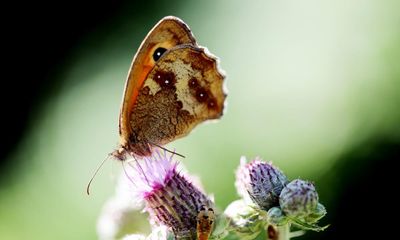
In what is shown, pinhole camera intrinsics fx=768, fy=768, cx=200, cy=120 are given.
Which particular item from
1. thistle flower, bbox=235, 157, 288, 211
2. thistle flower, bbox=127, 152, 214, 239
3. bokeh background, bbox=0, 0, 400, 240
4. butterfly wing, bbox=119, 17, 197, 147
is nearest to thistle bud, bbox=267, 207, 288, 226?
thistle flower, bbox=235, 157, 288, 211

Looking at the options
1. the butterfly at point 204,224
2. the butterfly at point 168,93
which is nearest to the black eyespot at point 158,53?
the butterfly at point 168,93

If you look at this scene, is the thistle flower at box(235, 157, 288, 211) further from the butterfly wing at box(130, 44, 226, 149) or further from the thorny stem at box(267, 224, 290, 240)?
the butterfly wing at box(130, 44, 226, 149)

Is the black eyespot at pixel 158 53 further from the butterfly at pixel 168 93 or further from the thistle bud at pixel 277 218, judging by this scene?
the thistle bud at pixel 277 218

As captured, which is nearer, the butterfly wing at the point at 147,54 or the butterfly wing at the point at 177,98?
the butterfly wing at the point at 147,54

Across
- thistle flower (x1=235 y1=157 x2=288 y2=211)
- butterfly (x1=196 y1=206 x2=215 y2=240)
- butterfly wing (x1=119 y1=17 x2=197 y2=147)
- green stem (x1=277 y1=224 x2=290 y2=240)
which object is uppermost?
butterfly wing (x1=119 y1=17 x2=197 y2=147)

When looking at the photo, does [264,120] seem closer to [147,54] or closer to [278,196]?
[147,54]

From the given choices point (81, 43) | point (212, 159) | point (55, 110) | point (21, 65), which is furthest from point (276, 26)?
point (21, 65)
